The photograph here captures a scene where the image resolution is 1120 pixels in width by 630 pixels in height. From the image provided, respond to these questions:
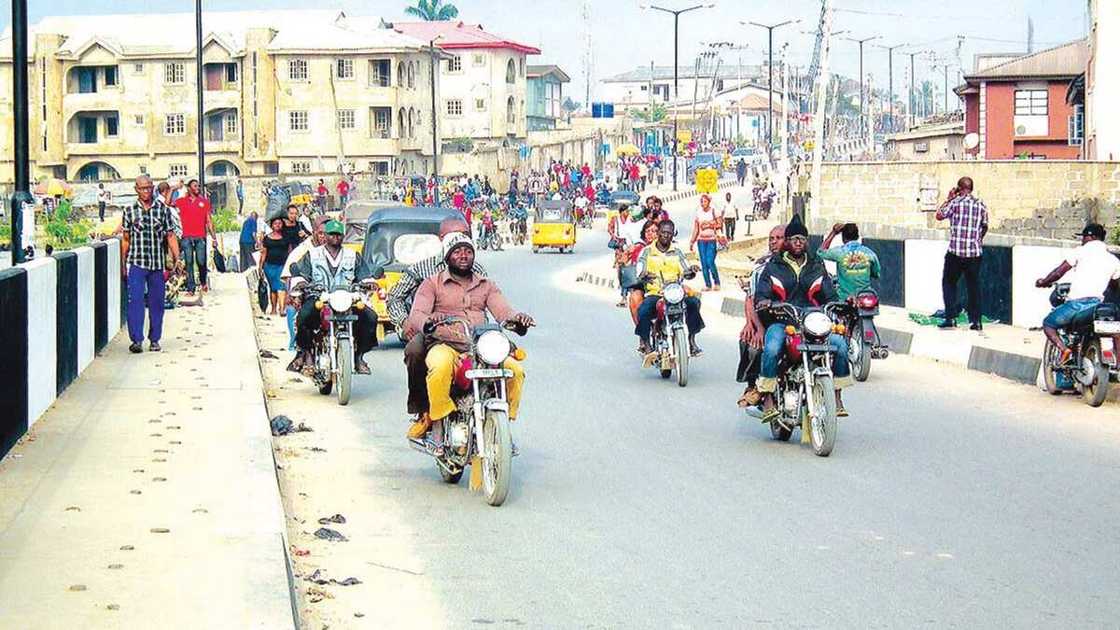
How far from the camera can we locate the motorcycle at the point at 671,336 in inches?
700

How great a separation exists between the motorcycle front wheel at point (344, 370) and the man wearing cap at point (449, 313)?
457cm

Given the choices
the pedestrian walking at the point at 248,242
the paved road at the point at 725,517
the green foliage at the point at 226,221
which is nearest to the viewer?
the paved road at the point at 725,517

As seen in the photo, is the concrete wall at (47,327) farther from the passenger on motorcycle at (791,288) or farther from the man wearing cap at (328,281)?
the passenger on motorcycle at (791,288)

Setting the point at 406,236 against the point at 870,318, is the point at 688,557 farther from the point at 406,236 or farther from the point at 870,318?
the point at 406,236

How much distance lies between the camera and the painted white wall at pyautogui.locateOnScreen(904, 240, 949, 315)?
2662cm

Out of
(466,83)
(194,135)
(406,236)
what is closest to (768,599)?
(406,236)

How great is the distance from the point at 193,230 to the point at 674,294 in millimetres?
13574

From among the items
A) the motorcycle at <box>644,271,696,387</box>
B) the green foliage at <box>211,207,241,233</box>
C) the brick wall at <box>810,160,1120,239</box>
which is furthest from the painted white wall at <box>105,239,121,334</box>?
the green foliage at <box>211,207,241,233</box>

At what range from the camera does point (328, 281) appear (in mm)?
17281

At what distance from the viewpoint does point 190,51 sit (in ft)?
336

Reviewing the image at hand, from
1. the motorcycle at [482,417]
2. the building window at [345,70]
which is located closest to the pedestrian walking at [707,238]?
the motorcycle at [482,417]

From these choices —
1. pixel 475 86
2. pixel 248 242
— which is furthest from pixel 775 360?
pixel 475 86

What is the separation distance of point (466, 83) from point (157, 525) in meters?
116

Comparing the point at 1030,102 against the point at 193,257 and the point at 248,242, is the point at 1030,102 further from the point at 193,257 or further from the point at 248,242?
the point at 193,257
